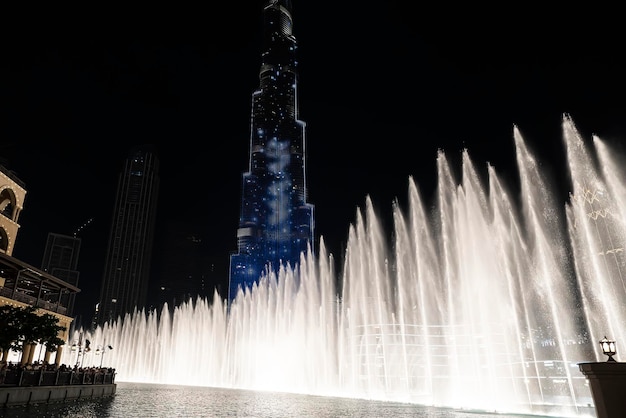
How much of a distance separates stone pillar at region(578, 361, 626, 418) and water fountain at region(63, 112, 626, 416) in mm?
9702

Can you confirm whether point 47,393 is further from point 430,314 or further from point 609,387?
point 430,314

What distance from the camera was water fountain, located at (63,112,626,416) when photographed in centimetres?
2852

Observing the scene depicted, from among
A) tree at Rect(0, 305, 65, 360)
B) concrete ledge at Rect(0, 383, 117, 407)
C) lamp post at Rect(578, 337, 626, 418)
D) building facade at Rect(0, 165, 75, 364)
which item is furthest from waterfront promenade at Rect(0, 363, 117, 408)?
lamp post at Rect(578, 337, 626, 418)

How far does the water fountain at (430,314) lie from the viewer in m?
28.5

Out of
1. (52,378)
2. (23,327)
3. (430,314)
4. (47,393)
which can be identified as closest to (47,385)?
(47,393)

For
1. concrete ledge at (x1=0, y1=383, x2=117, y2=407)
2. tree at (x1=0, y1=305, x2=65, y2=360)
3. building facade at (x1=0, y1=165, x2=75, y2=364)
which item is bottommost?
concrete ledge at (x1=0, y1=383, x2=117, y2=407)

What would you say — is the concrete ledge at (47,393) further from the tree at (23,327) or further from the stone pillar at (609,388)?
the stone pillar at (609,388)

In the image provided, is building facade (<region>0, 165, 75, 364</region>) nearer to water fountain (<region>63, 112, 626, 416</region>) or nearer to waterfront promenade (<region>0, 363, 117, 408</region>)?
waterfront promenade (<region>0, 363, 117, 408</region>)

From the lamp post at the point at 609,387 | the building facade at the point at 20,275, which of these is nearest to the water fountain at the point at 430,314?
the lamp post at the point at 609,387

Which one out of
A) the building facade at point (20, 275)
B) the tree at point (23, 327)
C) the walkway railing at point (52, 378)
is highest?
the building facade at point (20, 275)

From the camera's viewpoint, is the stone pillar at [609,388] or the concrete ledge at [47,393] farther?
the concrete ledge at [47,393]

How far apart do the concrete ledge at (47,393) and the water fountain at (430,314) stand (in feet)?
65.3

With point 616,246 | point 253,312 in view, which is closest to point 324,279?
point 253,312

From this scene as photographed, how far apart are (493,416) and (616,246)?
253 ft
